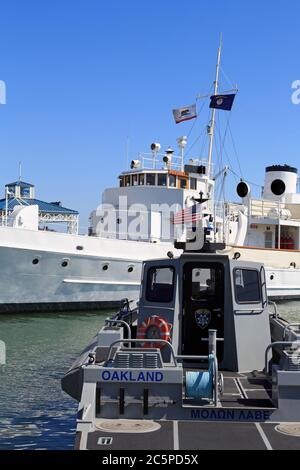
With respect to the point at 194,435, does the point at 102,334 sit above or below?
above

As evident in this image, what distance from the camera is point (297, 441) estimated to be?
626 cm

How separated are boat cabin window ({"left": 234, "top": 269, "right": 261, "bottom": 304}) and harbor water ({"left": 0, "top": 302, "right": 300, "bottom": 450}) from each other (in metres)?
3.67

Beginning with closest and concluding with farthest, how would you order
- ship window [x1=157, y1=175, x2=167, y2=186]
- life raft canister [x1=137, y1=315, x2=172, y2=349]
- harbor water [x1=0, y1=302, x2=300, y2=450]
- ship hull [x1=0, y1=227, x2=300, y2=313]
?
1. life raft canister [x1=137, y1=315, x2=172, y2=349]
2. harbor water [x1=0, y1=302, x2=300, y2=450]
3. ship hull [x1=0, y1=227, x2=300, y2=313]
4. ship window [x1=157, y1=175, x2=167, y2=186]

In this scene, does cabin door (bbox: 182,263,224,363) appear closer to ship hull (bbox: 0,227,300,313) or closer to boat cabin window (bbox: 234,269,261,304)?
boat cabin window (bbox: 234,269,261,304)

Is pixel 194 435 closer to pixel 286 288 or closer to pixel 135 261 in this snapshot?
pixel 135 261

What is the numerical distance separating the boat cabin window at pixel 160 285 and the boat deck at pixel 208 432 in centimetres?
230

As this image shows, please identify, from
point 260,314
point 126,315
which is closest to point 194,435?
point 260,314

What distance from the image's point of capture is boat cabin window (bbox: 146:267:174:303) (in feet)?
32.1

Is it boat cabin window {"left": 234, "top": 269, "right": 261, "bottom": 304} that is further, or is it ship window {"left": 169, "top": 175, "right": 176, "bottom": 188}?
ship window {"left": 169, "top": 175, "right": 176, "bottom": 188}

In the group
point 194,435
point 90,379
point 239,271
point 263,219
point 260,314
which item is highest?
point 263,219

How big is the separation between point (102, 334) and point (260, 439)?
317 cm

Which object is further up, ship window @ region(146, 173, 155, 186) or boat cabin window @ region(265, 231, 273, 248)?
ship window @ region(146, 173, 155, 186)

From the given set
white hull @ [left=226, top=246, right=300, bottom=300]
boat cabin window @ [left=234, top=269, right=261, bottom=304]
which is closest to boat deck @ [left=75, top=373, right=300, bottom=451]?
boat cabin window @ [left=234, top=269, right=261, bottom=304]
